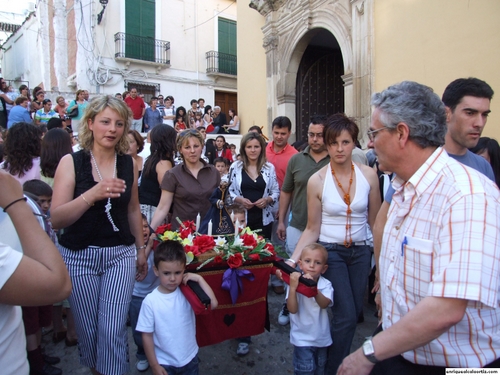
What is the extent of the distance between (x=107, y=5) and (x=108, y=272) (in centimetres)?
1771

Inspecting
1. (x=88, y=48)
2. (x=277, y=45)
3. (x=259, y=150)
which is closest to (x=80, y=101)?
(x=277, y=45)

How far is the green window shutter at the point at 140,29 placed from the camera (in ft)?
57.0

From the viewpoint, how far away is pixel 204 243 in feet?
9.23

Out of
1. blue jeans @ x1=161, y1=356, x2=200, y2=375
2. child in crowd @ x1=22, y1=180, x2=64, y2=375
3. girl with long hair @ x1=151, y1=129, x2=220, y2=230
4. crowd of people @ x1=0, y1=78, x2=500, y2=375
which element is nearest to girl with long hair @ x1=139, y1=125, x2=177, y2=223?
crowd of people @ x1=0, y1=78, x2=500, y2=375

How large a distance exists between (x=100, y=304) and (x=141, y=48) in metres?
17.4

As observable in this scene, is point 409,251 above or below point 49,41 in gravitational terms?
below

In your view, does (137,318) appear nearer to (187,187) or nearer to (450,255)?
(187,187)

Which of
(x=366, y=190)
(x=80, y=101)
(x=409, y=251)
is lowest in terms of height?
(x=409, y=251)

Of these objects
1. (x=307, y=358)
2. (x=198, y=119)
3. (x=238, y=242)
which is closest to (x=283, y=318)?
(x=307, y=358)

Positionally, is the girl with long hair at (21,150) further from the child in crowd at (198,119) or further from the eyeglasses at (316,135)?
the child in crowd at (198,119)

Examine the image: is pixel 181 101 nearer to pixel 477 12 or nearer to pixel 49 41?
pixel 49 41

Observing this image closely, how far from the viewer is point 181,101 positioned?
1923cm

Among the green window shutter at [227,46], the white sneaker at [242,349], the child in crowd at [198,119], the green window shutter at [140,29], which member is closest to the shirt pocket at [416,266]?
the white sneaker at [242,349]

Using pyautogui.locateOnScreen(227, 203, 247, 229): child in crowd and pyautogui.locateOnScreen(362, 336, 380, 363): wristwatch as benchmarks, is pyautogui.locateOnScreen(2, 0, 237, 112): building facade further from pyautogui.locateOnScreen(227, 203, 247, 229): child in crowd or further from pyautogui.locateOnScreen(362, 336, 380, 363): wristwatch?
pyautogui.locateOnScreen(362, 336, 380, 363): wristwatch
